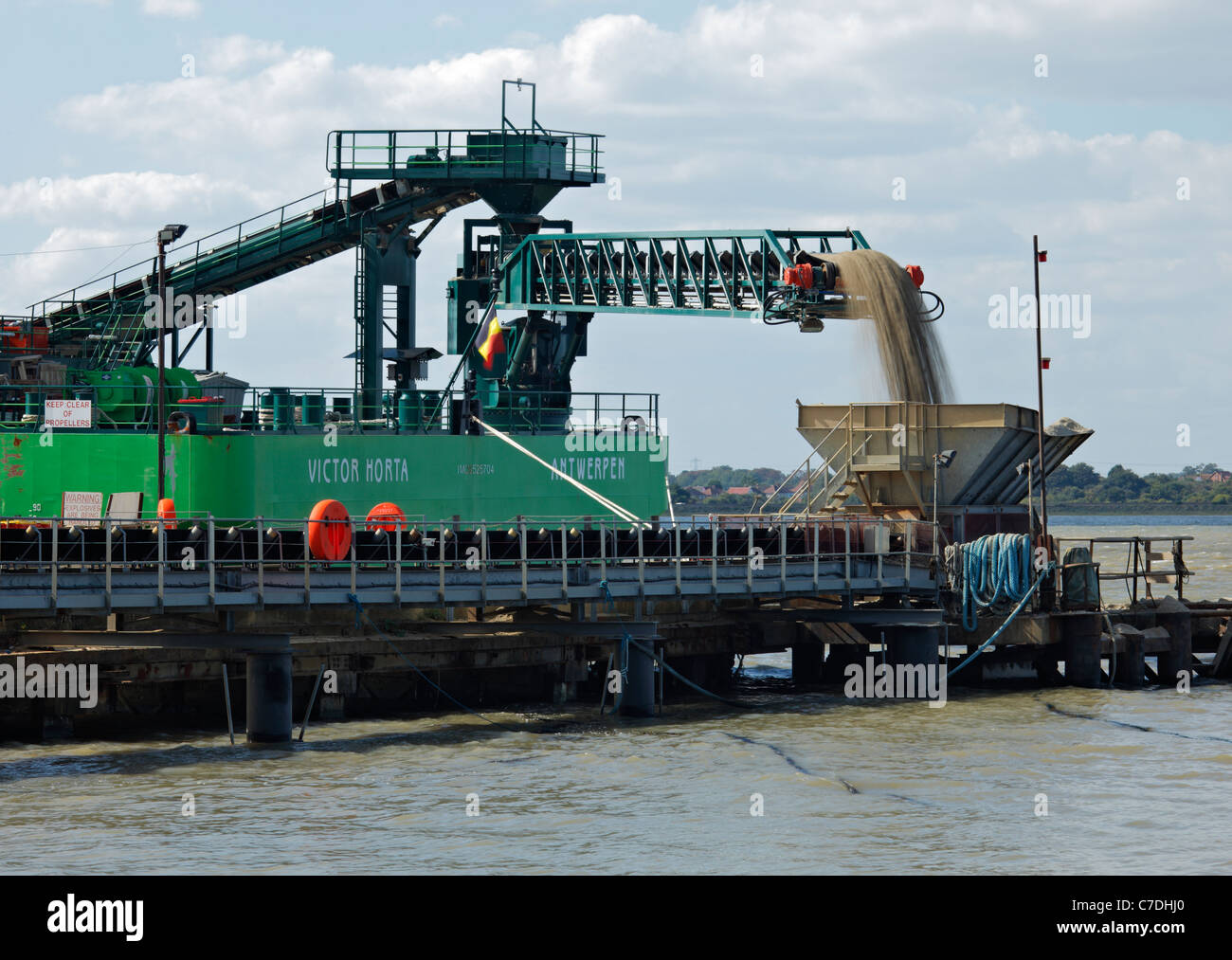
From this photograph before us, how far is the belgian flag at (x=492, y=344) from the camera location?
162 feet

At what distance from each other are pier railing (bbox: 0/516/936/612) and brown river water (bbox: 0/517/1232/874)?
2709 millimetres

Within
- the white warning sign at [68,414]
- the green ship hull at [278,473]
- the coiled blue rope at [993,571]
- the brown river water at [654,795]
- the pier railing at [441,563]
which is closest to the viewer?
the brown river water at [654,795]

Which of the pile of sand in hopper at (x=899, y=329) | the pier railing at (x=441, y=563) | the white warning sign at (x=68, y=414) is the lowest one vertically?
the pier railing at (x=441, y=563)

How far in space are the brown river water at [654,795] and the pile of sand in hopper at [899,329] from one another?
886cm

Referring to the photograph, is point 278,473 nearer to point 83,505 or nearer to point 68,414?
point 83,505

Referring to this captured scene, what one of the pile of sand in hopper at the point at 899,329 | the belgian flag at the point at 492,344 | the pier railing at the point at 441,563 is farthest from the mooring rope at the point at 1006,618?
the belgian flag at the point at 492,344

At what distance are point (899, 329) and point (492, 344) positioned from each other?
13.3 meters

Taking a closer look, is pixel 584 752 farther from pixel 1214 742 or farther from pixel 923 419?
pixel 923 419

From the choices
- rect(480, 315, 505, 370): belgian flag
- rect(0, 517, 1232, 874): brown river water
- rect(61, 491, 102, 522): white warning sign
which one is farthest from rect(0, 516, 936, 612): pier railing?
rect(480, 315, 505, 370): belgian flag

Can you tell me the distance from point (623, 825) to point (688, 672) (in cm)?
1489

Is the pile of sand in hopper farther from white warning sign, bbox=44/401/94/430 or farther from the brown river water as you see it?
white warning sign, bbox=44/401/94/430

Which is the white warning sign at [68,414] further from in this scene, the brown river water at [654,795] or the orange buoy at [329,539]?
the brown river water at [654,795]

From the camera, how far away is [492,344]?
162 feet
